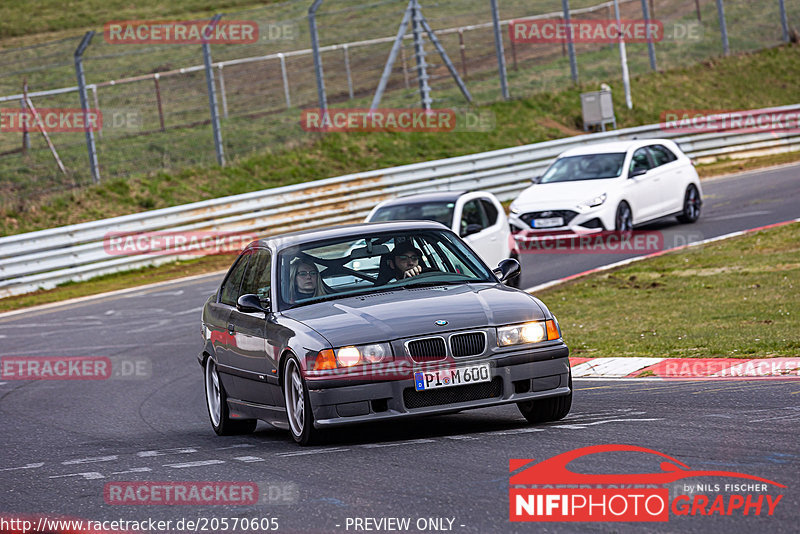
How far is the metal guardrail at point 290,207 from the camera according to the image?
2295 centimetres

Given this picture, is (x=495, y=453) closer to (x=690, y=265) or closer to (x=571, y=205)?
(x=690, y=265)

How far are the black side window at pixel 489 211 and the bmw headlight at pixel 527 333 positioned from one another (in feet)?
31.6

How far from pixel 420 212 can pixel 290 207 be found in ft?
31.2

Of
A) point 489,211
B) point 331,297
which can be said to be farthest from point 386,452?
point 489,211

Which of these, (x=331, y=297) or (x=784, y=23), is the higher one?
(x=784, y=23)

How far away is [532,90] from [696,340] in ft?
86.9

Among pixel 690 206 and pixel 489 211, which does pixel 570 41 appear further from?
pixel 489 211

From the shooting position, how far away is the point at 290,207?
86.8 feet

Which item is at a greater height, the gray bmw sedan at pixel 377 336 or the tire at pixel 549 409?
the gray bmw sedan at pixel 377 336

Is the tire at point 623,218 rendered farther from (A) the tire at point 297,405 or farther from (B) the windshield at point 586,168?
(A) the tire at point 297,405

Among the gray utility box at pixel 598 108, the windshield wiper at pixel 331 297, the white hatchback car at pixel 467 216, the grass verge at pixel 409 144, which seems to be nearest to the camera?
the windshield wiper at pixel 331 297

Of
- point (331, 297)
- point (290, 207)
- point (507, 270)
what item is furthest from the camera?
point (290, 207)

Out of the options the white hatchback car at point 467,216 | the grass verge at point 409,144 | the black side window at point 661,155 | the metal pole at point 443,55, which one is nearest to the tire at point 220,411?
the white hatchback car at point 467,216

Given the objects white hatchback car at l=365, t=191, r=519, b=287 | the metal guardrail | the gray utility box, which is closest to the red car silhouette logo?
white hatchback car at l=365, t=191, r=519, b=287
